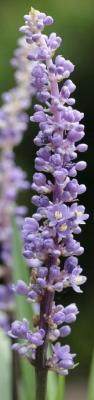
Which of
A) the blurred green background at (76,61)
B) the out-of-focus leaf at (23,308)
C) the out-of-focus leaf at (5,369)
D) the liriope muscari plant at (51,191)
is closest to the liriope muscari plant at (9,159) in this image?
the out-of-focus leaf at (5,369)

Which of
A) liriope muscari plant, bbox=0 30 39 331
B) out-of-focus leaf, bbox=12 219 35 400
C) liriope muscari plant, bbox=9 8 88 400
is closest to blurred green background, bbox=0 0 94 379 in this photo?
liriope muscari plant, bbox=0 30 39 331

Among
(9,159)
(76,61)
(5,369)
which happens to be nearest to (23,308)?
(5,369)

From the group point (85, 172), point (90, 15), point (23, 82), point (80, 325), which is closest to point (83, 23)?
point (90, 15)

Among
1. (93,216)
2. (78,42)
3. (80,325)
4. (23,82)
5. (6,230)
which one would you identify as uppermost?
(78,42)

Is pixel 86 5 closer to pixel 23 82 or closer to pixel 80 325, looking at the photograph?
→ pixel 80 325

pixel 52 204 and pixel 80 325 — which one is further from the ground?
pixel 80 325

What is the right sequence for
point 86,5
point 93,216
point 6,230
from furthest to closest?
point 93,216, point 86,5, point 6,230

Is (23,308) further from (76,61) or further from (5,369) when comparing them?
(76,61)

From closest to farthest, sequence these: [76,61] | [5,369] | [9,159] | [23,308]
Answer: [23,308] < [5,369] < [9,159] < [76,61]
